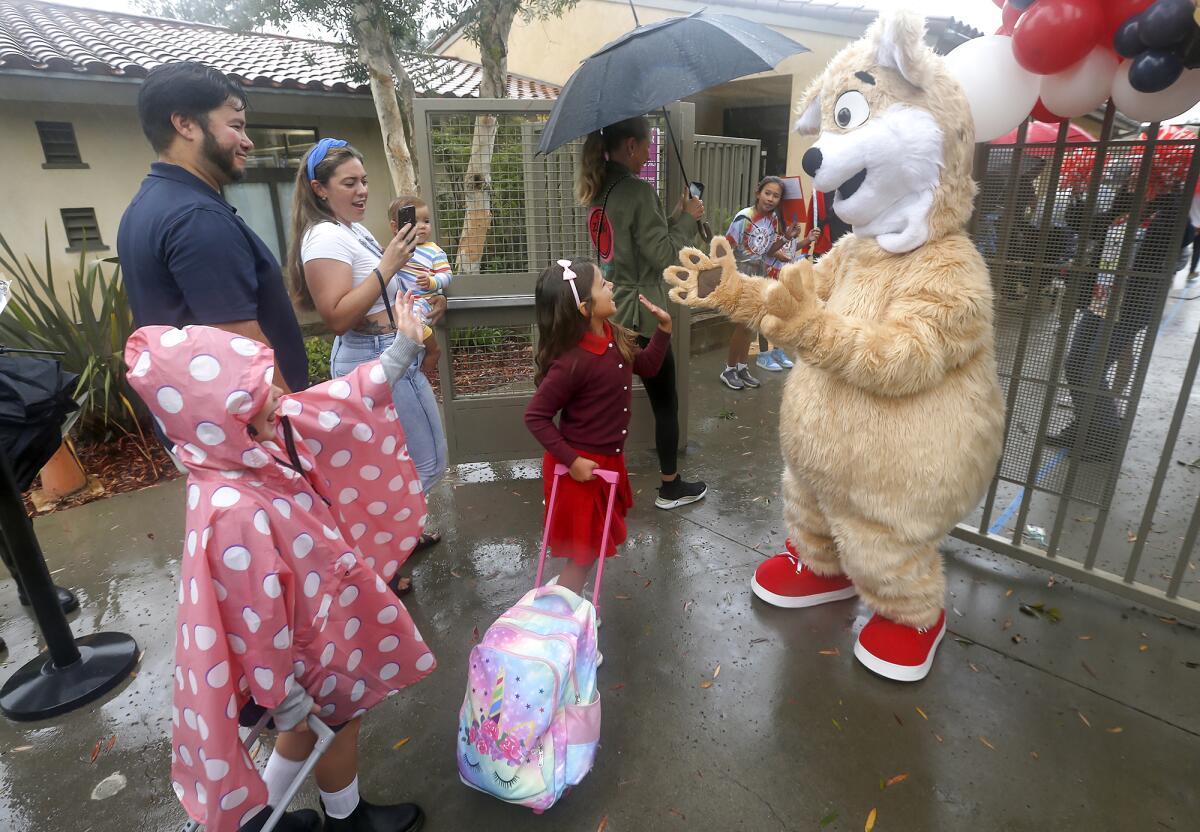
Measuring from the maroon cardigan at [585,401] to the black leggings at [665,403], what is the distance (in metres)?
1.09

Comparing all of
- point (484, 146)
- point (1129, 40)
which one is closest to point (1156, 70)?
point (1129, 40)

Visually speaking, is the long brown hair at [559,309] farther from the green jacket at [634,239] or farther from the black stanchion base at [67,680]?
the black stanchion base at [67,680]

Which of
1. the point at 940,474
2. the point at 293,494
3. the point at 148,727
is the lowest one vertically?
the point at 148,727

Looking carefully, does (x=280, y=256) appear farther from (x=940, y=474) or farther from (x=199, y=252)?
(x=940, y=474)

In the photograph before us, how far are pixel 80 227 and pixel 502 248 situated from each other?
254 inches

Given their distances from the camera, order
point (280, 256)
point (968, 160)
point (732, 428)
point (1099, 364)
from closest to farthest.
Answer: point (968, 160), point (1099, 364), point (732, 428), point (280, 256)

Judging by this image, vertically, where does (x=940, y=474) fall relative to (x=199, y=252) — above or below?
below

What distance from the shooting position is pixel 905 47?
2.03 meters

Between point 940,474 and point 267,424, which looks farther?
point 940,474

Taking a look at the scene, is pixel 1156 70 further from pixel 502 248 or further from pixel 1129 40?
pixel 502 248

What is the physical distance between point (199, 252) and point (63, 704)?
72.2 inches

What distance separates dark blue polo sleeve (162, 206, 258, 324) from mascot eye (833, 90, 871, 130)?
1.97 metres

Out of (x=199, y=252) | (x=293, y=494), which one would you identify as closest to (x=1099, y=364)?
(x=293, y=494)

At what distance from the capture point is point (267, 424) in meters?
1.47
